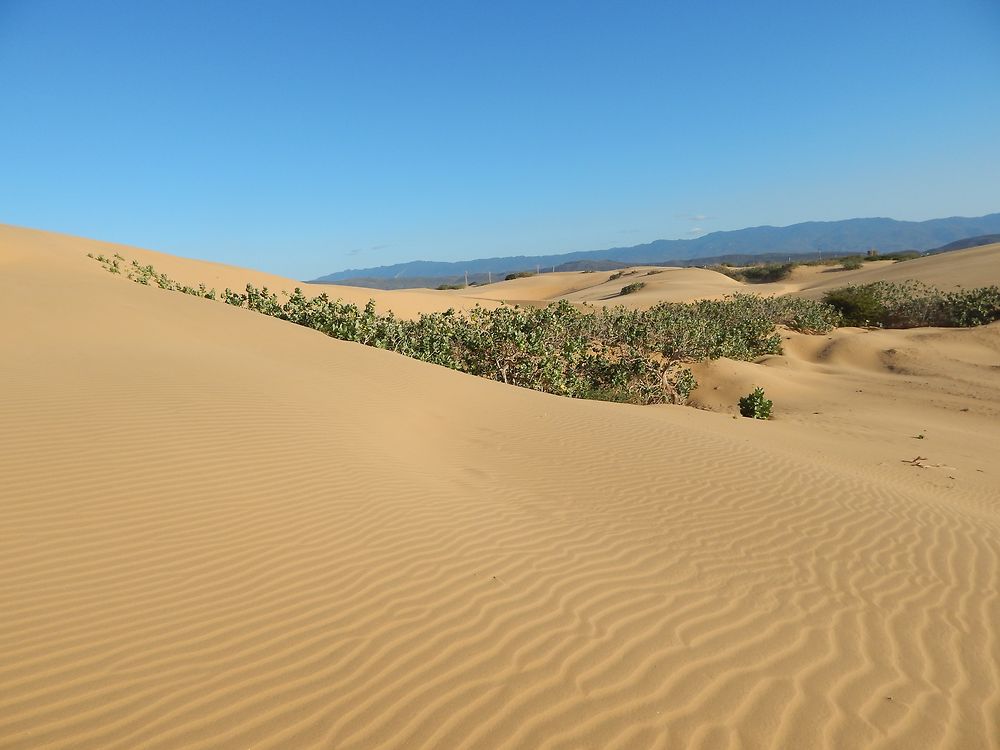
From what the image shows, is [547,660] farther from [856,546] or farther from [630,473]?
[630,473]

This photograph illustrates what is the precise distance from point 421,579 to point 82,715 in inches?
67.5

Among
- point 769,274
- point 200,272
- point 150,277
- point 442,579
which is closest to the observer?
point 442,579

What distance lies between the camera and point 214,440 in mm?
5324

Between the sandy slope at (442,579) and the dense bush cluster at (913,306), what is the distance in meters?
16.3

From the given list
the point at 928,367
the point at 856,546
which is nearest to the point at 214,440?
the point at 856,546

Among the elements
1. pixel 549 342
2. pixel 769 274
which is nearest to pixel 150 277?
pixel 549 342

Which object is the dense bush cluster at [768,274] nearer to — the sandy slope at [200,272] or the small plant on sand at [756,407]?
the sandy slope at [200,272]

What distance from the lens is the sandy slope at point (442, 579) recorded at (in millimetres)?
2576

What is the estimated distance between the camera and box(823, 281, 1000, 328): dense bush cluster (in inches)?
810

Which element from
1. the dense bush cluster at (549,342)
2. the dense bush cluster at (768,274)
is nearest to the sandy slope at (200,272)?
the dense bush cluster at (549,342)

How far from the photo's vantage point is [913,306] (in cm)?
2298

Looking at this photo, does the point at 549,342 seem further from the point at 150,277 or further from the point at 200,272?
the point at 200,272

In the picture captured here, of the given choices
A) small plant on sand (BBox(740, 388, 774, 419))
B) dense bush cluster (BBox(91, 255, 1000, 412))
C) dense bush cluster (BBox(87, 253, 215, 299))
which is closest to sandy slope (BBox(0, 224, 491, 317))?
dense bush cluster (BBox(87, 253, 215, 299))

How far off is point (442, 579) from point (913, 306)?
83.2 ft
